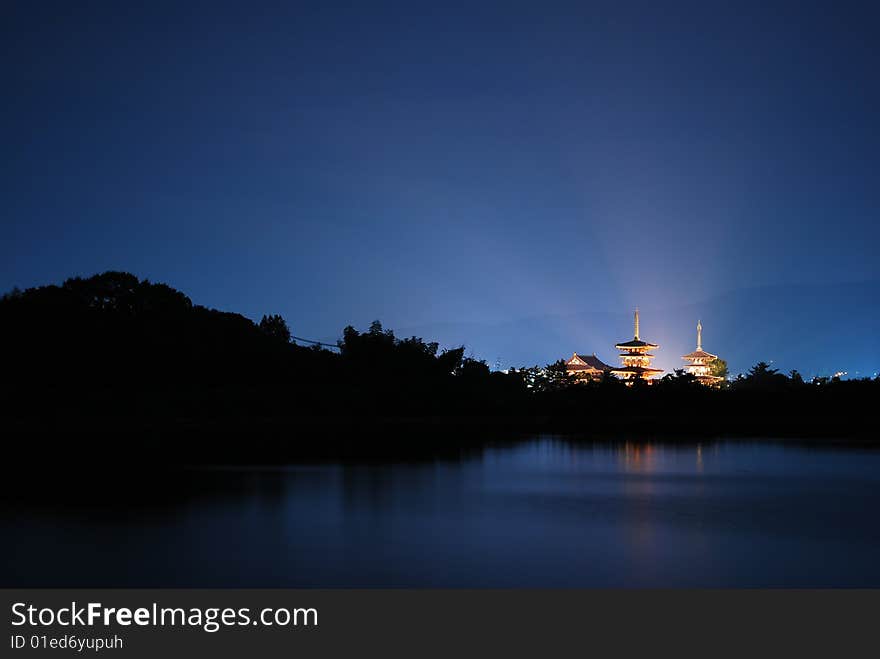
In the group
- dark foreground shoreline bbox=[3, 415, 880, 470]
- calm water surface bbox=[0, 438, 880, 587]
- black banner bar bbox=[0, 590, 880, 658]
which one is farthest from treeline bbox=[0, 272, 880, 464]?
black banner bar bbox=[0, 590, 880, 658]

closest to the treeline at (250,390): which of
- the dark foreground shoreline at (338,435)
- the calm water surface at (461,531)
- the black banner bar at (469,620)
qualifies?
the dark foreground shoreline at (338,435)

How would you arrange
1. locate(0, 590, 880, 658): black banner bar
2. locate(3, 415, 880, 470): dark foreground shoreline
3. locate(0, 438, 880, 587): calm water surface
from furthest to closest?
locate(3, 415, 880, 470): dark foreground shoreline < locate(0, 438, 880, 587): calm water surface < locate(0, 590, 880, 658): black banner bar

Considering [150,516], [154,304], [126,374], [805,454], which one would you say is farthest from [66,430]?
[805,454]

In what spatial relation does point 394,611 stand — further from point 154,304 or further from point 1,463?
point 154,304

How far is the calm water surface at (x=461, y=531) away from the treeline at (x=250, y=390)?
13.6m

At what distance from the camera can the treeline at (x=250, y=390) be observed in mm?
27297

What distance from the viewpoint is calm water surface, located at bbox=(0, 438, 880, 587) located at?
7297 millimetres

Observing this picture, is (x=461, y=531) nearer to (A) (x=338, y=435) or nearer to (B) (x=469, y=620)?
(B) (x=469, y=620)

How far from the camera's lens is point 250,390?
30234mm

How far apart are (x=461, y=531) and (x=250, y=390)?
2180 centimetres

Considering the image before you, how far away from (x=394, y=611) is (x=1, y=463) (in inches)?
471

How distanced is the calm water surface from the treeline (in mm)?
13570

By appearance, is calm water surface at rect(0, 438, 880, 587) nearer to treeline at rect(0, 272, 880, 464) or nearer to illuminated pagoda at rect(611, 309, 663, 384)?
treeline at rect(0, 272, 880, 464)

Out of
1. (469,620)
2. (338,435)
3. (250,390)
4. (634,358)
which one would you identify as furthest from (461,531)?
(634,358)
